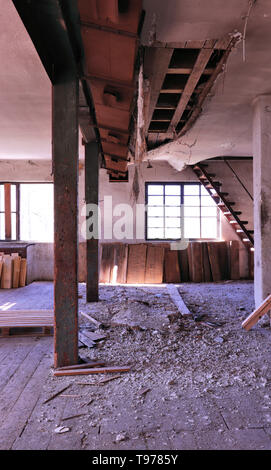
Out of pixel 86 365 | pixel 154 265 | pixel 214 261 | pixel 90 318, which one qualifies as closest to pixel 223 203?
pixel 214 261

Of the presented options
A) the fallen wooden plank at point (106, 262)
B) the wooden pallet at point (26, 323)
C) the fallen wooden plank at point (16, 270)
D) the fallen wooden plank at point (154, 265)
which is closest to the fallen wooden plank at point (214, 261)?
the fallen wooden plank at point (154, 265)

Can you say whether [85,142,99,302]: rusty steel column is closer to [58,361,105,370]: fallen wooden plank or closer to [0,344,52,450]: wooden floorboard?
[0,344,52,450]: wooden floorboard

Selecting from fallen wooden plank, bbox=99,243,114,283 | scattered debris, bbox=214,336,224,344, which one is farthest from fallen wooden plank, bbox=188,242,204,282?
scattered debris, bbox=214,336,224,344

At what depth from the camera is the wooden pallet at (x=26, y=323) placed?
4.49 meters

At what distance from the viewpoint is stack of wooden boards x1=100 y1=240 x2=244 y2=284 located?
29.7 ft

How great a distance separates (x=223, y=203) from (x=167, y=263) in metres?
2.27

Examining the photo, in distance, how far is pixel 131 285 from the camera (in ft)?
28.2

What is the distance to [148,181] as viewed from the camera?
376 inches

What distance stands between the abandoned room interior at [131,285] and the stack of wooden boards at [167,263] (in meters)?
0.73

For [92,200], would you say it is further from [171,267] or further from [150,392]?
[150,392]

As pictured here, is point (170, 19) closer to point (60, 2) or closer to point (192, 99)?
point (60, 2)

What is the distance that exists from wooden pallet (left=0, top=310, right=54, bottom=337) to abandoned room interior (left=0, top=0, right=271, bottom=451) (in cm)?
3

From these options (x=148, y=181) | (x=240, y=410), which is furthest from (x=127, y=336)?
(x=148, y=181)

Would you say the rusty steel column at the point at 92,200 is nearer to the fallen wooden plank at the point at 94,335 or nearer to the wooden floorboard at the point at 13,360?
the fallen wooden plank at the point at 94,335
